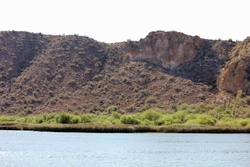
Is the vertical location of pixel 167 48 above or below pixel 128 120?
above

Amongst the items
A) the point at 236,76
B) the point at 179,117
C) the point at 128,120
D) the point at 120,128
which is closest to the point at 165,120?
the point at 179,117

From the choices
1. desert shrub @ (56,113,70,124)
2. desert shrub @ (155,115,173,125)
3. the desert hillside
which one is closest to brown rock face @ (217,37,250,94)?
the desert hillside

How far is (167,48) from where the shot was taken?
356 ft

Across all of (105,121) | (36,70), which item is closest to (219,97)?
(105,121)

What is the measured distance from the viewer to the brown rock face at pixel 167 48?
108 meters

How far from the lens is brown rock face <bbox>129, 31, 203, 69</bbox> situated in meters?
108

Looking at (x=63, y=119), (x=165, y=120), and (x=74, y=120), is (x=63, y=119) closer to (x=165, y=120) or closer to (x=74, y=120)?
(x=74, y=120)

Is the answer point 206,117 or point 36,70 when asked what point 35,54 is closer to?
point 36,70

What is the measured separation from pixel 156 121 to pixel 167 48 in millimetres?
28365

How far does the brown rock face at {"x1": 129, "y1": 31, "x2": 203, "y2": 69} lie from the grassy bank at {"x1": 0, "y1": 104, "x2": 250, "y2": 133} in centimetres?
1640

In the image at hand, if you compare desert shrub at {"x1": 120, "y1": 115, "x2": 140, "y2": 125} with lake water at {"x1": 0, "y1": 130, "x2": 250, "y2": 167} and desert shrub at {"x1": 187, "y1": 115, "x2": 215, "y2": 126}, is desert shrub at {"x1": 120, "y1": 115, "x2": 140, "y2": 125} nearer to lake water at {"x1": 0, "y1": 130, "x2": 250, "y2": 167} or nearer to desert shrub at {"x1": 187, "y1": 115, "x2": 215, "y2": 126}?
desert shrub at {"x1": 187, "y1": 115, "x2": 215, "y2": 126}

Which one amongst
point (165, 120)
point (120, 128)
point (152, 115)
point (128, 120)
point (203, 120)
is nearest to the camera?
point (120, 128)

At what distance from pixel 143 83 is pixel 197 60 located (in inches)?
449

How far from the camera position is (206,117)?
81.8 m
